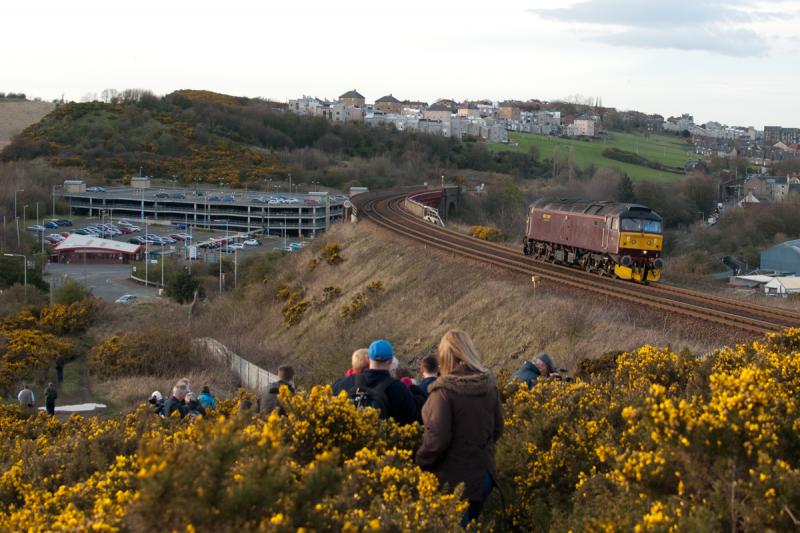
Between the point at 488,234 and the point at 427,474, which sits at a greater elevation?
the point at 427,474

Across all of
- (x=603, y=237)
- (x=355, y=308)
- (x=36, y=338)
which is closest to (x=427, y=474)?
(x=603, y=237)

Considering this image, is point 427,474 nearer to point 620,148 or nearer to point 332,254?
point 332,254

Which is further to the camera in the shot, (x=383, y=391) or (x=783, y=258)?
(x=783, y=258)

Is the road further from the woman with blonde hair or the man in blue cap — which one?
the woman with blonde hair

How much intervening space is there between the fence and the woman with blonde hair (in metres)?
16.7

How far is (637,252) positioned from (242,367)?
12.3 metres

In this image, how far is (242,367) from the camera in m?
27.2

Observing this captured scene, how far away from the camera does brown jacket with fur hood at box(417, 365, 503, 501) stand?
662cm

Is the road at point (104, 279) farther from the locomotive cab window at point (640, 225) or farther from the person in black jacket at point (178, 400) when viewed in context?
the person in black jacket at point (178, 400)

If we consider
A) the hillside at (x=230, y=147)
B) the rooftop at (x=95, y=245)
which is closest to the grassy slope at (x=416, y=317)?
the rooftop at (x=95, y=245)

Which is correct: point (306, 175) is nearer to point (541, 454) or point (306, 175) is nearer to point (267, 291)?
point (267, 291)

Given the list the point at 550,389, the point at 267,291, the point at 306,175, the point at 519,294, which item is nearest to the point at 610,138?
the point at 306,175

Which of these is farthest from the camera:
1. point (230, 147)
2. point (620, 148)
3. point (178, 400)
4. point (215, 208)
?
point (620, 148)

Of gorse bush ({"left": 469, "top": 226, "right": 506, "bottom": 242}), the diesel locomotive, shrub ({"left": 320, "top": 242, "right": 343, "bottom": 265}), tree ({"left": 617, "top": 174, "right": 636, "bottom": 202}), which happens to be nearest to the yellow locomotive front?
the diesel locomotive
